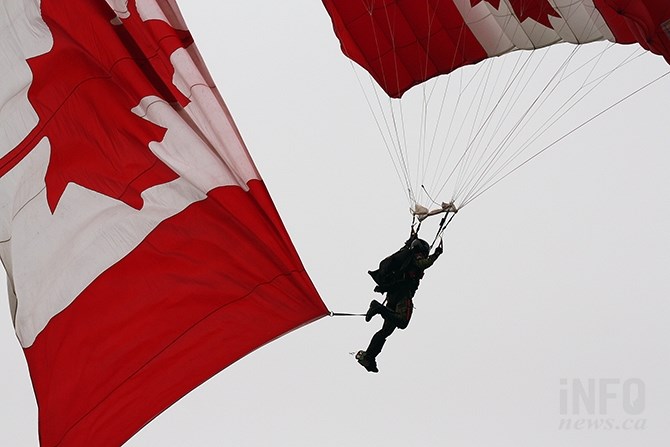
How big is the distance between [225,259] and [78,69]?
1.67m

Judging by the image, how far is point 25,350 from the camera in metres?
10.6

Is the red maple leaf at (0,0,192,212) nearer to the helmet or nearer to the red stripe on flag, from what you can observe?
the red stripe on flag

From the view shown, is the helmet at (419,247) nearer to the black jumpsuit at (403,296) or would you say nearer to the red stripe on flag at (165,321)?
the black jumpsuit at (403,296)

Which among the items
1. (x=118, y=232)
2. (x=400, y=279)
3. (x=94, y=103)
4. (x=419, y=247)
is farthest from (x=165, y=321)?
(x=419, y=247)

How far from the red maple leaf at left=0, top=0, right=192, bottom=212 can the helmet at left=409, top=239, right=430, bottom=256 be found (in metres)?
1.84

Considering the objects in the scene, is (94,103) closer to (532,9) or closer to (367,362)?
(367,362)

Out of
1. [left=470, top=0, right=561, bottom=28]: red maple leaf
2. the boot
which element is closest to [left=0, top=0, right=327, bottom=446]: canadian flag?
the boot

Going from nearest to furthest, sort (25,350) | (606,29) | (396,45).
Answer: (25,350)
(606,29)
(396,45)

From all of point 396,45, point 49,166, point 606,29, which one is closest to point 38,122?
point 49,166

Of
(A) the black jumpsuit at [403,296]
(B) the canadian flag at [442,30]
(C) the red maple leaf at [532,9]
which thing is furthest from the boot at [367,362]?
(C) the red maple leaf at [532,9]

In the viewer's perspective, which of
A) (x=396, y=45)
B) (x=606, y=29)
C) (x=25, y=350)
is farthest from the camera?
(x=396, y=45)

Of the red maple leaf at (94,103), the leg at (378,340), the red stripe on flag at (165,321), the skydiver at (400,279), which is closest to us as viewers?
the red stripe on flag at (165,321)

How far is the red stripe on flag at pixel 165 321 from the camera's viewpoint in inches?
414

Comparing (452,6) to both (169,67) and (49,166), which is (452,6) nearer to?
(169,67)
